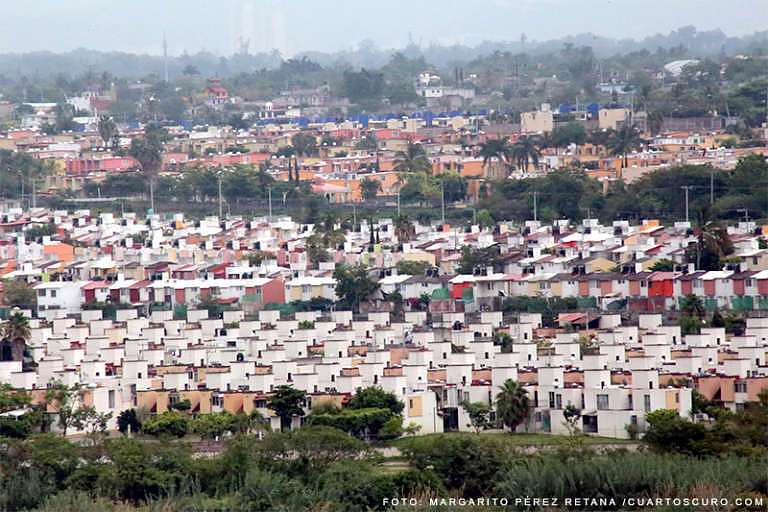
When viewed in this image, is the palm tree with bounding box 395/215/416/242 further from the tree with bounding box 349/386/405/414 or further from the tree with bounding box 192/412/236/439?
the tree with bounding box 192/412/236/439

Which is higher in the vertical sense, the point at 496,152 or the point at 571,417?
the point at 571,417

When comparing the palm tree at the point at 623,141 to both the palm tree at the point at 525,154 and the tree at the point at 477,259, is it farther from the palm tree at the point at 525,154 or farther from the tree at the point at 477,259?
the tree at the point at 477,259

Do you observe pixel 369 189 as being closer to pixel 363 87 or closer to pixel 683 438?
pixel 683 438

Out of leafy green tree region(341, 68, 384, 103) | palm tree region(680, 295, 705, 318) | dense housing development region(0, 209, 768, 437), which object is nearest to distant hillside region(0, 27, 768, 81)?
leafy green tree region(341, 68, 384, 103)

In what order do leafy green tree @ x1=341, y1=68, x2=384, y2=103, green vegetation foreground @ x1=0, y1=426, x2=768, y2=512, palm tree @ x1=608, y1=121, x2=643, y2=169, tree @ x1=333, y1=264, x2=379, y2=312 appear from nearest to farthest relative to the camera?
green vegetation foreground @ x1=0, y1=426, x2=768, y2=512, tree @ x1=333, y1=264, x2=379, y2=312, palm tree @ x1=608, y1=121, x2=643, y2=169, leafy green tree @ x1=341, y1=68, x2=384, y2=103

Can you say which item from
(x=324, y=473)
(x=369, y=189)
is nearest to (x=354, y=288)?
(x=324, y=473)

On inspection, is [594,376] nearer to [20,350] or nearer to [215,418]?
[215,418]
